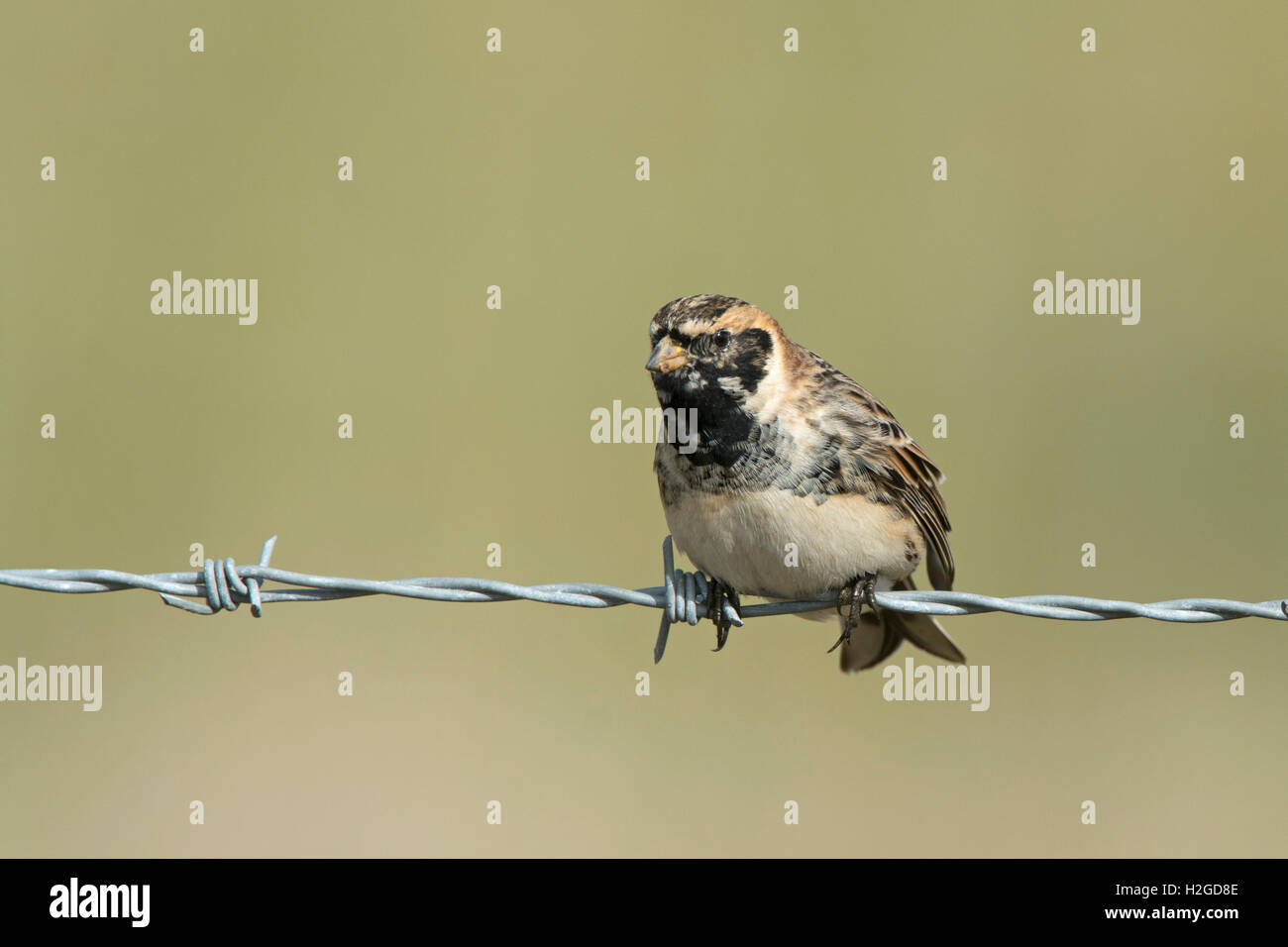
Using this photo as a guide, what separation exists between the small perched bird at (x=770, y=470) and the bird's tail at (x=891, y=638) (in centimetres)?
56

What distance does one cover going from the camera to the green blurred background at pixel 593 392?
868 centimetres

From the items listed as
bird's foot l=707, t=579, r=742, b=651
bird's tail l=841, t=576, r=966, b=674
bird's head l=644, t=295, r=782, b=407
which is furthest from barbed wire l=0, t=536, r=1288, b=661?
bird's tail l=841, t=576, r=966, b=674

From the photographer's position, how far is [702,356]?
539 cm

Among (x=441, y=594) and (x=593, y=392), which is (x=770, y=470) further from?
(x=593, y=392)

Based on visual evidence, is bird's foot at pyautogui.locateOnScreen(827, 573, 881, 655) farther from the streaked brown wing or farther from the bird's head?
the bird's head

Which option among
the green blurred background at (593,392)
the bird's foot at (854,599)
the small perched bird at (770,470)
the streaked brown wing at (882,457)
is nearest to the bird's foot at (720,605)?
the small perched bird at (770,470)

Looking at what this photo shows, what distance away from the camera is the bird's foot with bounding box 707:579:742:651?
5.53 m

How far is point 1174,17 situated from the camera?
1234cm

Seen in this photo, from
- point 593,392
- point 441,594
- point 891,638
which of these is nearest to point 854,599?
point 891,638

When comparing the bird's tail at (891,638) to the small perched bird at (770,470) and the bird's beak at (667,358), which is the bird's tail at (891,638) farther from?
the bird's beak at (667,358)

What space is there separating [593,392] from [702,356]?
4887 mm

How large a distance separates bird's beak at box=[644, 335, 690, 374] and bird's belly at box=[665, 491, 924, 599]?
52cm

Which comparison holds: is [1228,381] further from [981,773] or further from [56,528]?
[56,528]

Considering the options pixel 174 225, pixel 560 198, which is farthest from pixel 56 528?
pixel 560 198
